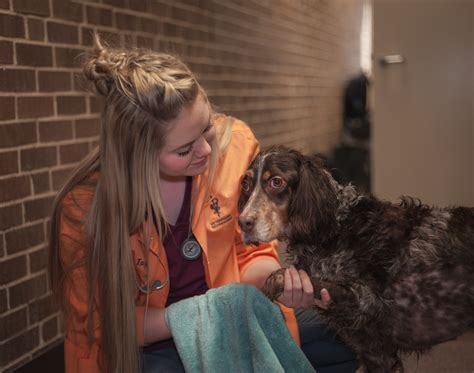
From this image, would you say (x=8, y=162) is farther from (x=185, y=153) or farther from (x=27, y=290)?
(x=185, y=153)

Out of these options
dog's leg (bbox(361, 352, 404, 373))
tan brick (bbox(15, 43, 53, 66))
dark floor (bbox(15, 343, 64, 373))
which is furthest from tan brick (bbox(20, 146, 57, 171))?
dog's leg (bbox(361, 352, 404, 373))

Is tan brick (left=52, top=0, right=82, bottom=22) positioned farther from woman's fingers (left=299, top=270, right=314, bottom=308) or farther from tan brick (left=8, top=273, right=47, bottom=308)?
woman's fingers (left=299, top=270, right=314, bottom=308)

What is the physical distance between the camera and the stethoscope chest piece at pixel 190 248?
1.97 meters

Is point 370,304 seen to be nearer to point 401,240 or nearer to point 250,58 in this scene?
point 401,240

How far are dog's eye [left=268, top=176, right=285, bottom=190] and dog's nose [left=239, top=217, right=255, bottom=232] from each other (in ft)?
0.43

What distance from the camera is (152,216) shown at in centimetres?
185

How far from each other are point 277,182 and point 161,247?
1.46 feet

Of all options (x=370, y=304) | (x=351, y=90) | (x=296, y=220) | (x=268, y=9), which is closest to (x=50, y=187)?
(x=296, y=220)

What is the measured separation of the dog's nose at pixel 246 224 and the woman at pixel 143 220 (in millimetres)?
A: 202

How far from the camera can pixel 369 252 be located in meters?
1.71

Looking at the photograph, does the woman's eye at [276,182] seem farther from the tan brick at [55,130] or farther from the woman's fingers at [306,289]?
the tan brick at [55,130]

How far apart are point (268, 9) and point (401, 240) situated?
15.8 ft

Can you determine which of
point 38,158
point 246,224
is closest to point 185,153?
point 246,224

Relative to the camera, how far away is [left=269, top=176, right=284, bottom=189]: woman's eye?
1742mm
